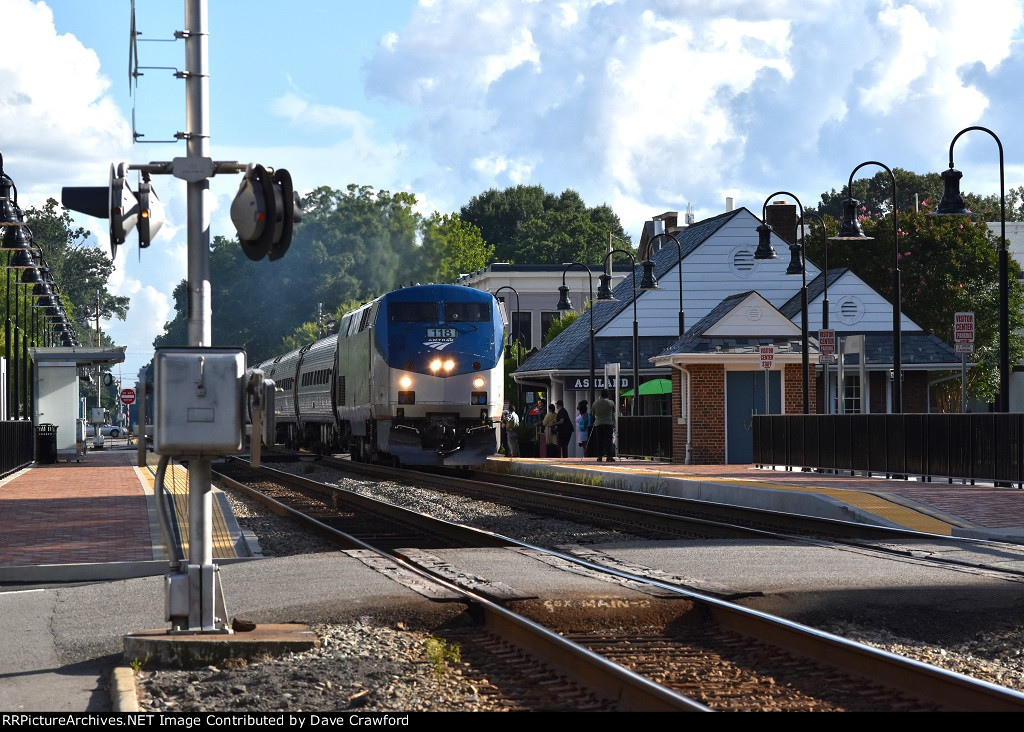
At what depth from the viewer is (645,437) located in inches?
1642

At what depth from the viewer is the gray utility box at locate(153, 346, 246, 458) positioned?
862 centimetres

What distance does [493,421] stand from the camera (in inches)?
1305

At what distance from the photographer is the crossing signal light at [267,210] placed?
29.4 ft

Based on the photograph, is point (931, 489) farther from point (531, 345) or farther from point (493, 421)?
point (531, 345)

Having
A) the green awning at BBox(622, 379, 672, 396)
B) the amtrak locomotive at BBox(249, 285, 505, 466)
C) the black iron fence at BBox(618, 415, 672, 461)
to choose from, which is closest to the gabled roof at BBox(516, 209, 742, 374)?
the green awning at BBox(622, 379, 672, 396)

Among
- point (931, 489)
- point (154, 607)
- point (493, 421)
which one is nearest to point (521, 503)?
point (931, 489)

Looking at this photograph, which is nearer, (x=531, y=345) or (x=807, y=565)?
(x=807, y=565)

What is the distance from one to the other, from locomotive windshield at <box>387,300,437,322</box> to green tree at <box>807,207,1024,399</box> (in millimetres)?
41419

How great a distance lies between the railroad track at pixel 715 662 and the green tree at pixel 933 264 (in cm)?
6268

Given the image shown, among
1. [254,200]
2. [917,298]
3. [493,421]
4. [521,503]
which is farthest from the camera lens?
[917,298]

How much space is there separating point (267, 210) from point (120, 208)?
825 millimetres

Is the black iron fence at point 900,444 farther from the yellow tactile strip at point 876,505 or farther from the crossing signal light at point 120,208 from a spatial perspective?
the crossing signal light at point 120,208

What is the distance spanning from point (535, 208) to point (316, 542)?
358ft

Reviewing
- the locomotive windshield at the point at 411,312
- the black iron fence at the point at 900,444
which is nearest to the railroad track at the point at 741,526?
the locomotive windshield at the point at 411,312
